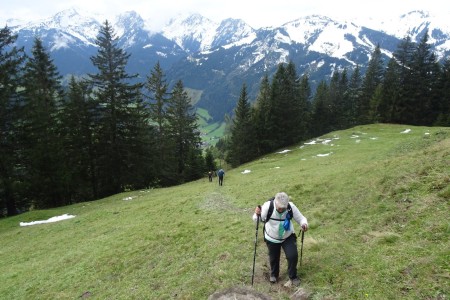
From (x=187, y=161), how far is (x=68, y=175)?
30787mm

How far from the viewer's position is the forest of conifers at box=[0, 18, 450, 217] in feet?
132

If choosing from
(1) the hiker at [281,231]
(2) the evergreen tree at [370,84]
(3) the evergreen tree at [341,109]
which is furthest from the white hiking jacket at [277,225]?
(3) the evergreen tree at [341,109]

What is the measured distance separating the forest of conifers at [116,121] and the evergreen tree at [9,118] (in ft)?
0.37

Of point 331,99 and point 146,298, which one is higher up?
point 331,99

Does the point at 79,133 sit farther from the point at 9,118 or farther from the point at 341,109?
the point at 341,109

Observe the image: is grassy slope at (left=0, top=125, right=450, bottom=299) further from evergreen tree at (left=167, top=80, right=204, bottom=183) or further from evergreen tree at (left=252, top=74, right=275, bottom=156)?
evergreen tree at (left=252, top=74, right=275, bottom=156)

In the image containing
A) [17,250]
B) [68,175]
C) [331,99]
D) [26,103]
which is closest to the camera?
[17,250]

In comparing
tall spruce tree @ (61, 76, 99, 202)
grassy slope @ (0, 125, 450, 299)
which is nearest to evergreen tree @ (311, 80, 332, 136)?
tall spruce tree @ (61, 76, 99, 202)

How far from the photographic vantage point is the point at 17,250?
23453 mm

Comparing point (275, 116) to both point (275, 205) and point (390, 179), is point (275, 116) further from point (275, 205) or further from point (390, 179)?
point (275, 205)

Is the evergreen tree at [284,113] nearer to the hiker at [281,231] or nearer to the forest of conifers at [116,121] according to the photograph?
the forest of conifers at [116,121]

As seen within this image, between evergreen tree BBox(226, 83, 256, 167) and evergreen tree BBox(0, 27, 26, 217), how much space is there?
4541 cm

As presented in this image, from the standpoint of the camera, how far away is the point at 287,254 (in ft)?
31.9

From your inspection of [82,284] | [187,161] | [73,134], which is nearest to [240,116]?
[187,161]
